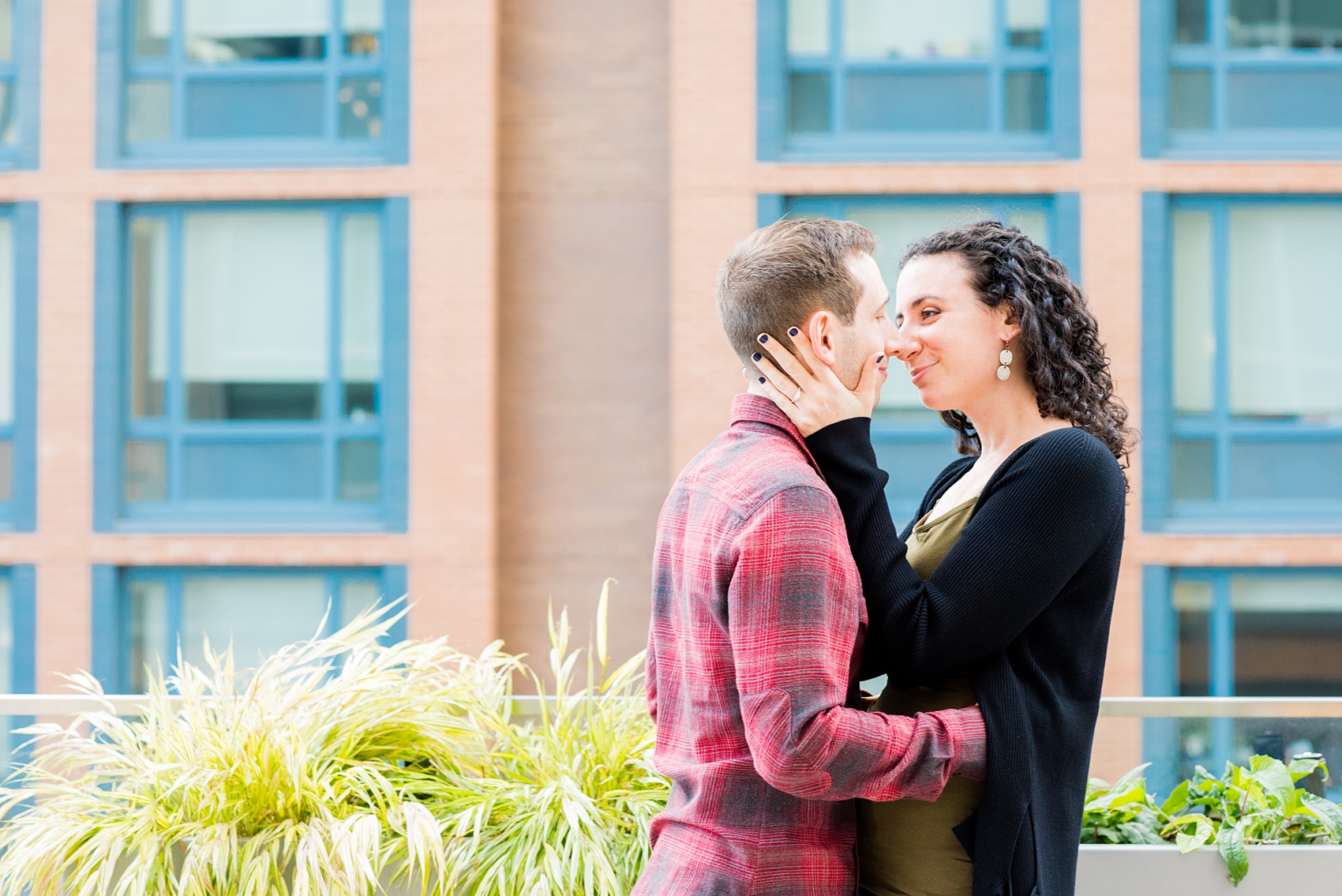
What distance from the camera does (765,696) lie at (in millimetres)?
1519

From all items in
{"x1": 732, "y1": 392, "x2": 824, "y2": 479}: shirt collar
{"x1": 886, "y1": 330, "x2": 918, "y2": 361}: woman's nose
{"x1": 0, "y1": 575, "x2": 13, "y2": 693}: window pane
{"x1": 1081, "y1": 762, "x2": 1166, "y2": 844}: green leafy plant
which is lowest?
{"x1": 0, "y1": 575, "x2": 13, "y2": 693}: window pane

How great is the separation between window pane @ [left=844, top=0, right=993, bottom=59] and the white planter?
7.88m

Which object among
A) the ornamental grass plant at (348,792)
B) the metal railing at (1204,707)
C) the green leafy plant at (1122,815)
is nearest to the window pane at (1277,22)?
the metal railing at (1204,707)

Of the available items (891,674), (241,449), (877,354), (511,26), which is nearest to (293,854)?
(891,674)

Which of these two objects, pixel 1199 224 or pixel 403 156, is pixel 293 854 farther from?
pixel 1199 224

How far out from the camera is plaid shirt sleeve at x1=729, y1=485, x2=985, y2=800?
1.51m

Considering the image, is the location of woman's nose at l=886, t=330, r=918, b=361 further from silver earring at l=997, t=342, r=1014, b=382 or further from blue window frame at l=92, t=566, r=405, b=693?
blue window frame at l=92, t=566, r=405, b=693

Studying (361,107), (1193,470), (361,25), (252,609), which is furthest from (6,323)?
(1193,470)

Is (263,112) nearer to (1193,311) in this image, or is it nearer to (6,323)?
(6,323)

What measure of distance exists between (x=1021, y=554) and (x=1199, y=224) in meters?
9.08

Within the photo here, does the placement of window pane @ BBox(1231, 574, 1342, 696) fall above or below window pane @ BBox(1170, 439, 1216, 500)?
below

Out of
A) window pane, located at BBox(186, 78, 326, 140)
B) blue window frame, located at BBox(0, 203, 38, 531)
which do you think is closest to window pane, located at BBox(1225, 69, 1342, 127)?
window pane, located at BBox(186, 78, 326, 140)

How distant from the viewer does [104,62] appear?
969cm

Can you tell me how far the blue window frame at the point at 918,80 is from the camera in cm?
930
